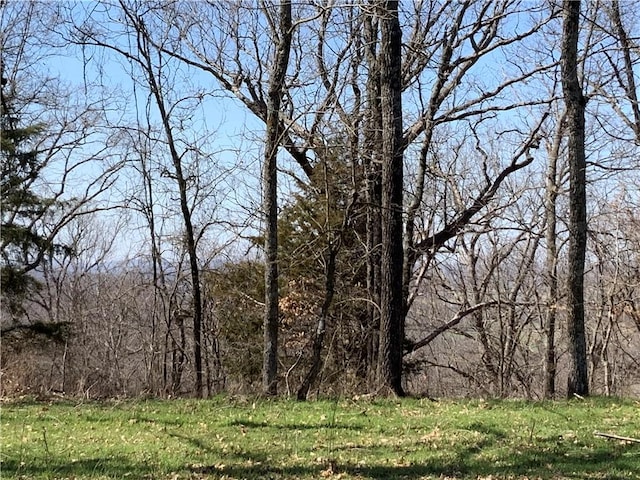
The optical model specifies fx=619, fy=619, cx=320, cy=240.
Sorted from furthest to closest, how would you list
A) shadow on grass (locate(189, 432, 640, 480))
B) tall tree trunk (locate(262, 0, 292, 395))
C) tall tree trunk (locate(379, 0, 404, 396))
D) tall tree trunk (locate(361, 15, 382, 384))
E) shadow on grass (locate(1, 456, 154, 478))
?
1. tall tree trunk (locate(361, 15, 382, 384))
2. tall tree trunk (locate(262, 0, 292, 395))
3. tall tree trunk (locate(379, 0, 404, 396))
4. shadow on grass (locate(189, 432, 640, 480))
5. shadow on grass (locate(1, 456, 154, 478))

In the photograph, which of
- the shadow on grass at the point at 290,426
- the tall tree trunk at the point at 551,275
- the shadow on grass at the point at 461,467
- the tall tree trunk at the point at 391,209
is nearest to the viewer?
the shadow on grass at the point at 461,467

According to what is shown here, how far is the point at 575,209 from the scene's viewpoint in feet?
33.0

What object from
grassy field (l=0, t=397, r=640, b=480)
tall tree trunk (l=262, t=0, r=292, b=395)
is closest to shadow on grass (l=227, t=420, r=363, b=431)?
grassy field (l=0, t=397, r=640, b=480)

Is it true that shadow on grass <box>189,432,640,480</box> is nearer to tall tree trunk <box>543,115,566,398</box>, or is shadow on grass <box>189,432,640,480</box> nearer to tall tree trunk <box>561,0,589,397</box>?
tall tree trunk <box>561,0,589,397</box>

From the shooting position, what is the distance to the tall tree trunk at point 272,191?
32.4 feet

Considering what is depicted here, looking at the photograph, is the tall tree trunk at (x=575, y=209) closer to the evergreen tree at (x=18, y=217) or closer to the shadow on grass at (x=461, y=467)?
the shadow on grass at (x=461, y=467)

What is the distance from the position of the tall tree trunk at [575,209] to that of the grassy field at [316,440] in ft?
5.06

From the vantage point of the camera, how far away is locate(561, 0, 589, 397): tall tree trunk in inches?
392

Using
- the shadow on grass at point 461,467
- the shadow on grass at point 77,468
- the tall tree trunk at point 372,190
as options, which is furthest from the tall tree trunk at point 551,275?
the shadow on grass at point 77,468

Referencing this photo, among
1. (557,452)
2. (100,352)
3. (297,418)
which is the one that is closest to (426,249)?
(297,418)

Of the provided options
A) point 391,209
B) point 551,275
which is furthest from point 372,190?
point 551,275

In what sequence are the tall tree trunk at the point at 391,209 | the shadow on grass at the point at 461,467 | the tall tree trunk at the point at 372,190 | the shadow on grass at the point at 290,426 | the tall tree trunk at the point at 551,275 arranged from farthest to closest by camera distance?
the tall tree trunk at the point at 551,275 < the tall tree trunk at the point at 372,190 < the tall tree trunk at the point at 391,209 < the shadow on grass at the point at 290,426 < the shadow on grass at the point at 461,467

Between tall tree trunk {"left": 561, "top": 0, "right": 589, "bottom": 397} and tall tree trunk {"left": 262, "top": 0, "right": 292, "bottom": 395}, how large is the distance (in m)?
4.54

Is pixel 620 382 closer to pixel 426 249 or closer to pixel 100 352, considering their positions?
pixel 426 249
